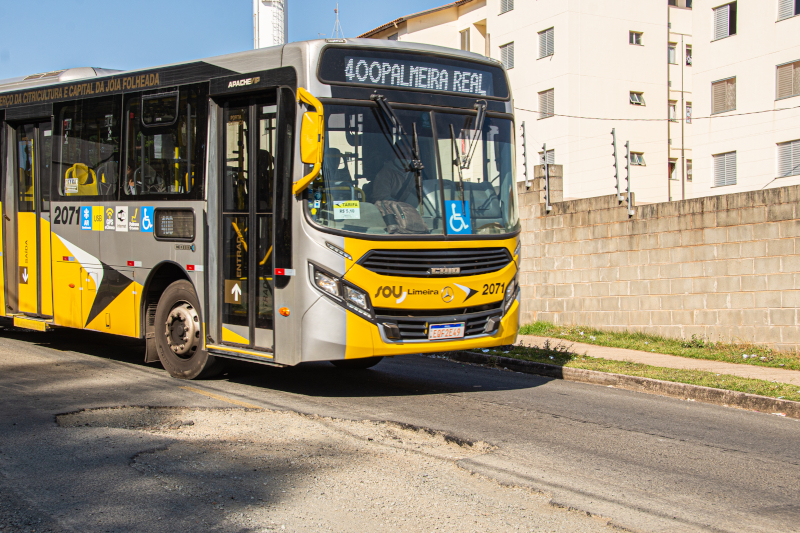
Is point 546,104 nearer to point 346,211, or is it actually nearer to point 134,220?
point 134,220

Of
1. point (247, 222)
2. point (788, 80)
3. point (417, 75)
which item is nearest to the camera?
point (417, 75)

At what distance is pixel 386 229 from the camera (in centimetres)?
768

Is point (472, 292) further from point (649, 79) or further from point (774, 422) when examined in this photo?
point (649, 79)

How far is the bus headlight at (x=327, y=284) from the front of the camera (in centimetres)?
756

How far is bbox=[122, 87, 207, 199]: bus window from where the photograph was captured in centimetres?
882

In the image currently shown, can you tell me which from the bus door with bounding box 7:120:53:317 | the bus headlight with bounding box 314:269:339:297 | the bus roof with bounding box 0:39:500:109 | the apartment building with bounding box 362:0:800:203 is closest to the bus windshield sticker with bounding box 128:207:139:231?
the bus roof with bounding box 0:39:500:109

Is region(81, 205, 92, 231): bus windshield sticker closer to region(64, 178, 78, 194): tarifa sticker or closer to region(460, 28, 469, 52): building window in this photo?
region(64, 178, 78, 194): tarifa sticker

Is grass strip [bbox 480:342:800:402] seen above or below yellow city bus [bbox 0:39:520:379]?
below

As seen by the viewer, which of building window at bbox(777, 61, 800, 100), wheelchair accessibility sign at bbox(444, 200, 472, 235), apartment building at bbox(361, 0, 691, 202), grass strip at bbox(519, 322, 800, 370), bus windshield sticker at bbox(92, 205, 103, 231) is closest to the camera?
wheelchair accessibility sign at bbox(444, 200, 472, 235)

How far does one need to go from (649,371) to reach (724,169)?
975 inches

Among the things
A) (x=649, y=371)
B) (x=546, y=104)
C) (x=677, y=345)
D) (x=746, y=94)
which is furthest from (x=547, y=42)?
(x=649, y=371)

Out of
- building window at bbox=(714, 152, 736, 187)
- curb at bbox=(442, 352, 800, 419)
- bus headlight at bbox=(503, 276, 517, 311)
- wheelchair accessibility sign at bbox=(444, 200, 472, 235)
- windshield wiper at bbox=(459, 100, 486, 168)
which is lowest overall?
curb at bbox=(442, 352, 800, 419)

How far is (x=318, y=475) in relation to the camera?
17.4 feet

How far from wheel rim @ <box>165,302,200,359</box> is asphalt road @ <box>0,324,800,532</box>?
0.40 m
